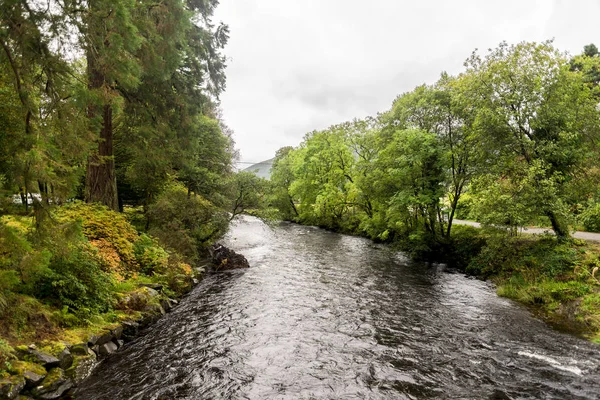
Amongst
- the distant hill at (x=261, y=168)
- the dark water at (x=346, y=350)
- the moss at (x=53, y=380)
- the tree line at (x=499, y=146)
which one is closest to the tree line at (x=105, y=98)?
the distant hill at (x=261, y=168)

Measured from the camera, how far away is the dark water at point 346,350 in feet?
22.4

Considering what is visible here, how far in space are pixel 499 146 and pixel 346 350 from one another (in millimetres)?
14119

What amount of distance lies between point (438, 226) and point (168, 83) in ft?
65.9

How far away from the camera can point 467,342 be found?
9289mm

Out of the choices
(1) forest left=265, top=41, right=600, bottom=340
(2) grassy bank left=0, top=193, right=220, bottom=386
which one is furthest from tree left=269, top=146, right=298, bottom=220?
(2) grassy bank left=0, top=193, right=220, bottom=386

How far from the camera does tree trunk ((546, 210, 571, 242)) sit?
14811 mm

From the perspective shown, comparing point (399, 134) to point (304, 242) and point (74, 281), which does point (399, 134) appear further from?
point (74, 281)

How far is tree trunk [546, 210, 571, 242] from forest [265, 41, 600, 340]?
7 cm

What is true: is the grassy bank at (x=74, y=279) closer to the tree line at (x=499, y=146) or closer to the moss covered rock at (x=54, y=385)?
the moss covered rock at (x=54, y=385)

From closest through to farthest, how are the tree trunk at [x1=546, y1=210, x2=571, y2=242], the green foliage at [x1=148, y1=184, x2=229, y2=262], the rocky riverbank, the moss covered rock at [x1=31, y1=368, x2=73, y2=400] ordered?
the rocky riverbank, the moss covered rock at [x1=31, y1=368, x2=73, y2=400], the tree trunk at [x1=546, y1=210, x2=571, y2=242], the green foliage at [x1=148, y1=184, x2=229, y2=262]

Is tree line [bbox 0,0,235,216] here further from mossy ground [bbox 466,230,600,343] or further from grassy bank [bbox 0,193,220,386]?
mossy ground [bbox 466,230,600,343]

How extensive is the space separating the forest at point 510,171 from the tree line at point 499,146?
56mm

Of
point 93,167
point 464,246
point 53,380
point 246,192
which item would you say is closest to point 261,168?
point 246,192

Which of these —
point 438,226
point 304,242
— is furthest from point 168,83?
point 438,226
